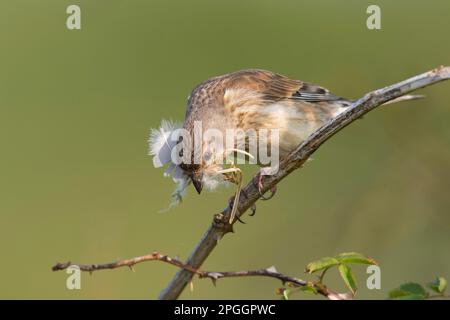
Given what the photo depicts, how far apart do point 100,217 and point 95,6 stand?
1879 mm

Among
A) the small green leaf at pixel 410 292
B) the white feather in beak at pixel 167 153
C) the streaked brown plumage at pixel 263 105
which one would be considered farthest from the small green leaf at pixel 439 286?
the streaked brown plumage at pixel 263 105

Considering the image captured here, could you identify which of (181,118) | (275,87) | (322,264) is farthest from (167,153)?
(181,118)

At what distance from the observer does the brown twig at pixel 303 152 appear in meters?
2.23

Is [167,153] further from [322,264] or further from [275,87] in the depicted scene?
[275,87]

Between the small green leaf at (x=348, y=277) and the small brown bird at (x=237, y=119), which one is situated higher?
the small brown bird at (x=237, y=119)

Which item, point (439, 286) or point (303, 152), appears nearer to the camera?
point (439, 286)

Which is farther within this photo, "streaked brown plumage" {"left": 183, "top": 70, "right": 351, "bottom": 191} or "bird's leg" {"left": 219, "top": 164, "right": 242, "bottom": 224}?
"streaked brown plumage" {"left": 183, "top": 70, "right": 351, "bottom": 191}

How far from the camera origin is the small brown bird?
3.22m

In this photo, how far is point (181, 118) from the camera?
5492mm

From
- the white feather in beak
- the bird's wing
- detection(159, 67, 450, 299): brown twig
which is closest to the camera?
detection(159, 67, 450, 299): brown twig

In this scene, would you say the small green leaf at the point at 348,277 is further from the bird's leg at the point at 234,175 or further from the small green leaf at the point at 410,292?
the bird's leg at the point at 234,175

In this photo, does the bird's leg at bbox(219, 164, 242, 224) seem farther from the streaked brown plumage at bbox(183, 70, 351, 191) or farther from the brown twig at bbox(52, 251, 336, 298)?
the brown twig at bbox(52, 251, 336, 298)

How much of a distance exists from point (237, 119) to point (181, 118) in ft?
5.24

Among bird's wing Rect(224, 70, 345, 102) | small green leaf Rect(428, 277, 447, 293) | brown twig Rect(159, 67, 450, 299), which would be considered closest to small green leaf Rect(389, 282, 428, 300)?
small green leaf Rect(428, 277, 447, 293)
